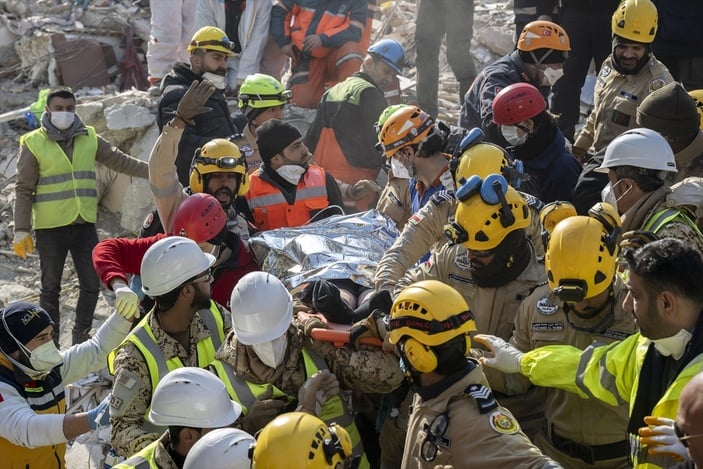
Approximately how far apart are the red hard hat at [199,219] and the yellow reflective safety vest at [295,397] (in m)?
1.32

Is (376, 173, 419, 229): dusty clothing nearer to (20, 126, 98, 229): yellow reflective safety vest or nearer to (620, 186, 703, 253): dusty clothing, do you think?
(620, 186, 703, 253): dusty clothing

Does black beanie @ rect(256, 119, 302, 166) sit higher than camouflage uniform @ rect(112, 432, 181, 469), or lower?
lower

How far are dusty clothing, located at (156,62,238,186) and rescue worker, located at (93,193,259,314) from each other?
2.35m

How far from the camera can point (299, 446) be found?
11.5 ft

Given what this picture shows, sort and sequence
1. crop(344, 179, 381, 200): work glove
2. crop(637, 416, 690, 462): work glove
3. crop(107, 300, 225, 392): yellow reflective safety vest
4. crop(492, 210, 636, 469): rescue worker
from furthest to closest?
crop(344, 179, 381, 200): work glove < crop(107, 300, 225, 392): yellow reflective safety vest < crop(492, 210, 636, 469): rescue worker < crop(637, 416, 690, 462): work glove

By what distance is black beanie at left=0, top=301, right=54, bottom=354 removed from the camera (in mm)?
5133

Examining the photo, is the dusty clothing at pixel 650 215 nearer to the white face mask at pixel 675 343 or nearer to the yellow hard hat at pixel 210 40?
the white face mask at pixel 675 343

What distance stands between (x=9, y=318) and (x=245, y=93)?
3780 millimetres

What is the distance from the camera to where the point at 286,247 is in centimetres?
612

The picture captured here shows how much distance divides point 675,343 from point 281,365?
1903 millimetres

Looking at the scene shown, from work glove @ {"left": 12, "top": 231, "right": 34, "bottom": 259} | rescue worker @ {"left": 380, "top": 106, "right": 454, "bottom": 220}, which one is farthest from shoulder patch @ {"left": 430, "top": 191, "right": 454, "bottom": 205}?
work glove @ {"left": 12, "top": 231, "right": 34, "bottom": 259}

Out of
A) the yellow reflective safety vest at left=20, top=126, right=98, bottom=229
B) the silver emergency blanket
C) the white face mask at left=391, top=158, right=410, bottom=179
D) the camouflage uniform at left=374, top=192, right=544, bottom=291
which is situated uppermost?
the camouflage uniform at left=374, top=192, right=544, bottom=291

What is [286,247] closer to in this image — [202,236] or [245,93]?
[202,236]

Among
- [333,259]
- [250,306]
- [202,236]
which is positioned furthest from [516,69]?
[250,306]
